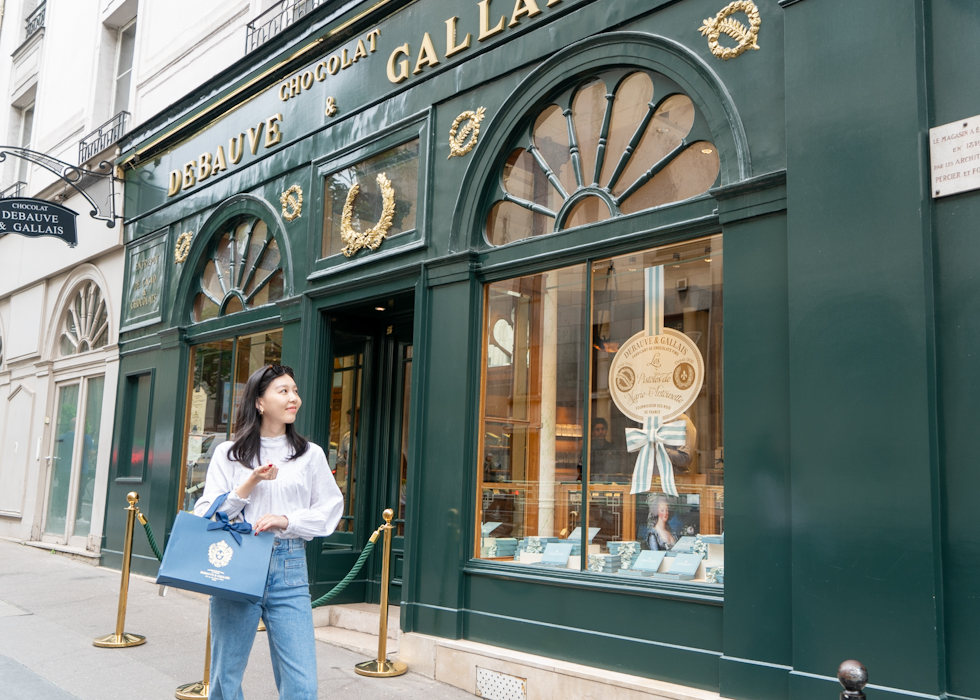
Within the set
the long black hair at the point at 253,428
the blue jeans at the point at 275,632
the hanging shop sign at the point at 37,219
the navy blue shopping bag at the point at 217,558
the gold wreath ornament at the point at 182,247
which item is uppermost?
the hanging shop sign at the point at 37,219

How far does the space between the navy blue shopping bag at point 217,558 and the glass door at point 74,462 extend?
972cm

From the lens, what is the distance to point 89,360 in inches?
508

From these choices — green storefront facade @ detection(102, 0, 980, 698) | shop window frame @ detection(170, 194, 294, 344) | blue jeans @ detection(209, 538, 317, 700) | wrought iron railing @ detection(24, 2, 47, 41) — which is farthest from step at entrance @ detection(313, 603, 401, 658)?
wrought iron railing @ detection(24, 2, 47, 41)

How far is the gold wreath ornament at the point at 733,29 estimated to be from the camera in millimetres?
5156

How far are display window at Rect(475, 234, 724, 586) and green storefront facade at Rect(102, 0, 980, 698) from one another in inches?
1.2

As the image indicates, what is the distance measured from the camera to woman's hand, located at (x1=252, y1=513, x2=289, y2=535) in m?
3.46

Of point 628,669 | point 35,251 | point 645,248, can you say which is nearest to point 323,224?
point 645,248

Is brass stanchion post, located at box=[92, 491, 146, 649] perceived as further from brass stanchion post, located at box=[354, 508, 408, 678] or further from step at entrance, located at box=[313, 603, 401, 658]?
brass stanchion post, located at box=[354, 508, 408, 678]

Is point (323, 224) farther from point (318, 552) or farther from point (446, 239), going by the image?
point (318, 552)

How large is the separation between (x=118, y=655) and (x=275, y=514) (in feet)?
13.2

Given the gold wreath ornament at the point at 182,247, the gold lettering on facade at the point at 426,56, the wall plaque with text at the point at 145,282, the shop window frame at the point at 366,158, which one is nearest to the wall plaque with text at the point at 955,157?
the shop window frame at the point at 366,158

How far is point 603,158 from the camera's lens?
6102 mm

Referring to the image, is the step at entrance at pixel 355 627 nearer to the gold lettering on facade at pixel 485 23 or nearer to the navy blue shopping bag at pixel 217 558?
the navy blue shopping bag at pixel 217 558

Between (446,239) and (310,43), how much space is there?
10.6ft
